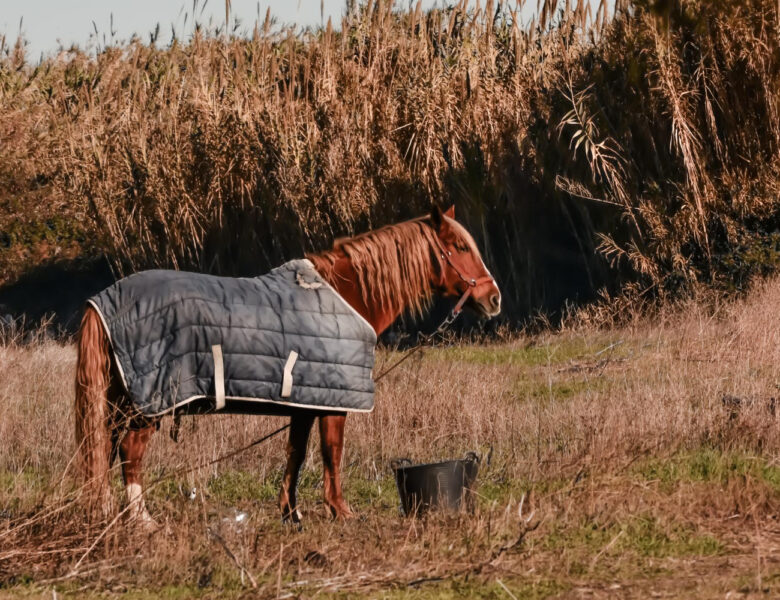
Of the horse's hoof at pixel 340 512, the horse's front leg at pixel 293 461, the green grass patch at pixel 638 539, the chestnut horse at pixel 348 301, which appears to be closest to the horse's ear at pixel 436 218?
the chestnut horse at pixel 348 301

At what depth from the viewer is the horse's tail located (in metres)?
6.09

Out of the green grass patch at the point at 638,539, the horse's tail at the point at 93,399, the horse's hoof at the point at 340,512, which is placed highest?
the horse's tail at the point at 93,399

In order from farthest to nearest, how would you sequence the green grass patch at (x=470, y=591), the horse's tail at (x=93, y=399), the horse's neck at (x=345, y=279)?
the horse's neck at (x=345, y=279) → the horse's tail at (x=93, y=399) → the green grass patch at (x=470, y=591)

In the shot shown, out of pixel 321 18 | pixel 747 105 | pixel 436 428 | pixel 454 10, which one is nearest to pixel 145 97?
pixel 321 18

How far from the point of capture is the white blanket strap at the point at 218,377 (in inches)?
247

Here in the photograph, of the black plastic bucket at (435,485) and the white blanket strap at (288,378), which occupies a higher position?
the white blanket strap at (288,378)

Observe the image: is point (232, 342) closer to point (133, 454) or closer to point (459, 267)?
point (133, 454)

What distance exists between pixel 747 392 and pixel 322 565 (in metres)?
4.95

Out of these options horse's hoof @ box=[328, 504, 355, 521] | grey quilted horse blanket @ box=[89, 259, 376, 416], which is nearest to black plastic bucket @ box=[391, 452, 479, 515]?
horse's hoof @ box=[328, 504, 355, 521]

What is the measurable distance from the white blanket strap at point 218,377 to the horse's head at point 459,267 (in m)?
1.40

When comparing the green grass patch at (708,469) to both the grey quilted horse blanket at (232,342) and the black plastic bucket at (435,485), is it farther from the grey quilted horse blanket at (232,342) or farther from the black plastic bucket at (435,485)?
the grey quilted horse blanket at (232,342)

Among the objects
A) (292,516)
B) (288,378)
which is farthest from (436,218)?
(292,516)

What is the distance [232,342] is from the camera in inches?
250

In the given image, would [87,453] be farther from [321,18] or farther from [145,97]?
[145,97]
